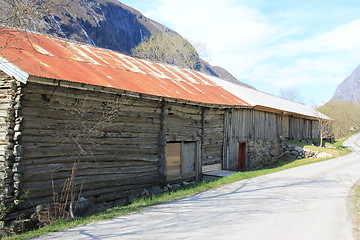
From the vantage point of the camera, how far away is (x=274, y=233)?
18.5 ft

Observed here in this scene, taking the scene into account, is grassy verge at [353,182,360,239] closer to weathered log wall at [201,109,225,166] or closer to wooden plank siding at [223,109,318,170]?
weathered log wall at [201,109,225,166]

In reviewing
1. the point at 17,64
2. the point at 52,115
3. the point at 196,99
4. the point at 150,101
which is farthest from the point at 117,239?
the point at 196,99

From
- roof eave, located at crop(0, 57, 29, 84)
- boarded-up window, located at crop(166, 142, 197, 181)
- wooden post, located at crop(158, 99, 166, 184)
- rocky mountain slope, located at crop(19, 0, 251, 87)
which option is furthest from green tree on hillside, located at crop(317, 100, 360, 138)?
roof eave, located at crop(0, 57, 29, 84)

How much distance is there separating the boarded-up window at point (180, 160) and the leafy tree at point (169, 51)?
30712mm

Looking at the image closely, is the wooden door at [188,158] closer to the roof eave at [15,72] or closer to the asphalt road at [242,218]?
the asphalt road at [242,218]

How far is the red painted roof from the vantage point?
8.44 metres

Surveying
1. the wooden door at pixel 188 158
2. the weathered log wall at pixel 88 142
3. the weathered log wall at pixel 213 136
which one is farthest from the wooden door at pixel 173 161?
the weathered log wall at pixel 213 136

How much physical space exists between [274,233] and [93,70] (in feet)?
25.7

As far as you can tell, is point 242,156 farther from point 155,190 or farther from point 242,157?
point 155,190

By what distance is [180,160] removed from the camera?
42.8 feet

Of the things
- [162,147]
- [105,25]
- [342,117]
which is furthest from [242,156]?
[105,25]

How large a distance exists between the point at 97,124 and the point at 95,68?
2.64 meters

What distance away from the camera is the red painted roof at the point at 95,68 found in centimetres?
844

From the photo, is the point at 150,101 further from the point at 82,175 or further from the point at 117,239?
the point at 117,239
